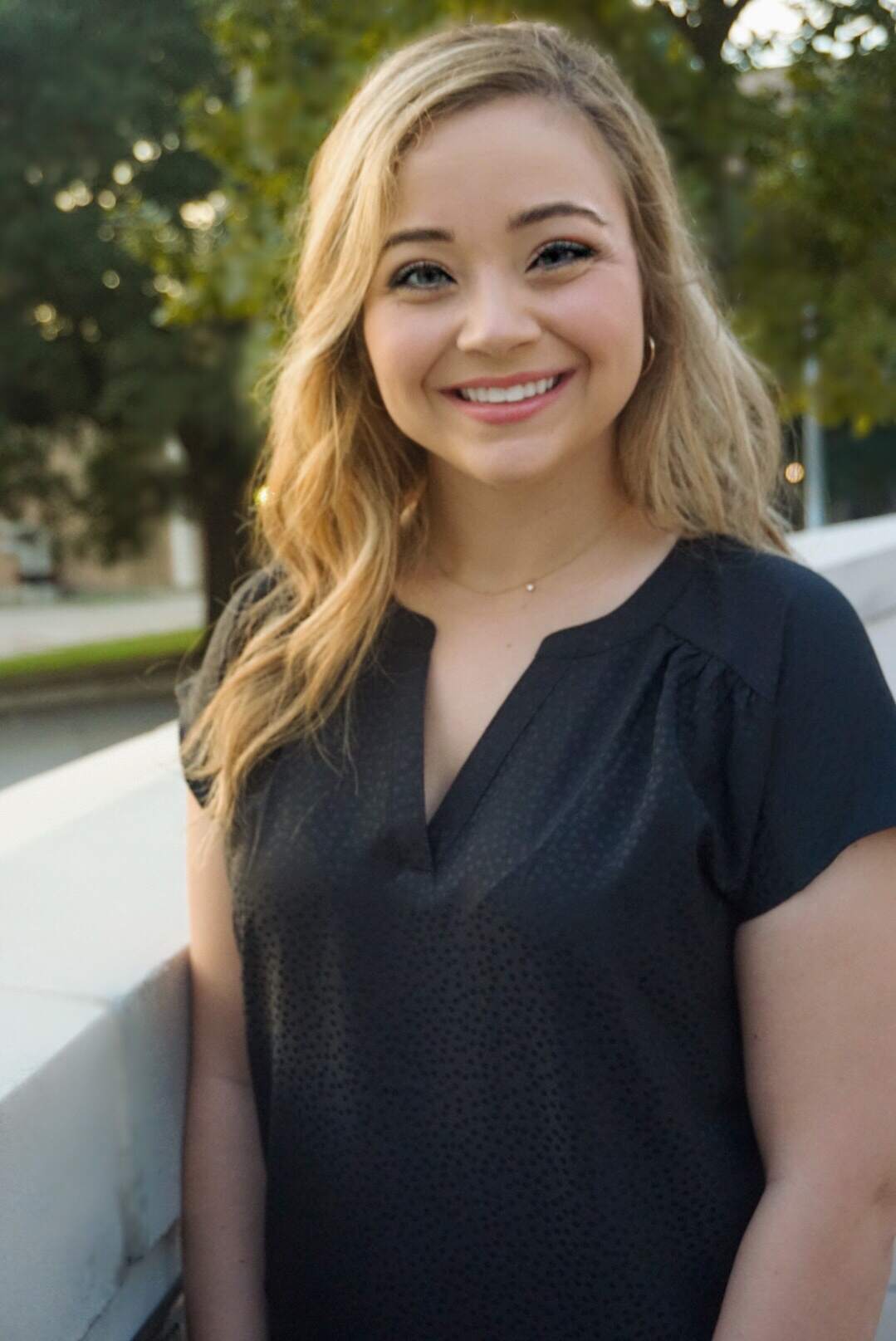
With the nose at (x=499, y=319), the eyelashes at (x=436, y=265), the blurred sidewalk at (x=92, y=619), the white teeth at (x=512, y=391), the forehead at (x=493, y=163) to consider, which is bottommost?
the blurred sidewalk at (x=92, y=619)

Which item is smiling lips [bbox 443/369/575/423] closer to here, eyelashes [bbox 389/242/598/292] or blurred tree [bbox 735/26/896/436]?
eyelashes [bbox 389/242/598/292]

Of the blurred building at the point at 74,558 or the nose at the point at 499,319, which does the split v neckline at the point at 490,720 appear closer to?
the nose at the point at 499,319

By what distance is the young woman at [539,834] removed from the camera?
1.38m

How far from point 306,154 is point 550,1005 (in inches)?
316

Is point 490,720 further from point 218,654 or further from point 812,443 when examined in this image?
point 812,443

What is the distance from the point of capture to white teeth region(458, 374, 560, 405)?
1538 millimetres

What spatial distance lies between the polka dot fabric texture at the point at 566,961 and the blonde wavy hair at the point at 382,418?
5.6 inches

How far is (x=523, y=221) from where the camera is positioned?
150cm

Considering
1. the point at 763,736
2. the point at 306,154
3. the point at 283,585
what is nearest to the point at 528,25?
the point at 283,585

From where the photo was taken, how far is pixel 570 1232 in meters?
1.42

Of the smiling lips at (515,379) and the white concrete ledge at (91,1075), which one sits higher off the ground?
the smiling lips at (515,379)

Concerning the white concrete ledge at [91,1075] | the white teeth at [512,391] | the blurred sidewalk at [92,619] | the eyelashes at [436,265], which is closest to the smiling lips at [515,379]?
the white teeth at [512,391]

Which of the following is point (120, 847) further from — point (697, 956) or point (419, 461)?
point (697, 956)

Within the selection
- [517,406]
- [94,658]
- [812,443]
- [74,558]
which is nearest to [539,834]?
[517,406]
